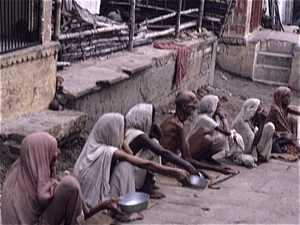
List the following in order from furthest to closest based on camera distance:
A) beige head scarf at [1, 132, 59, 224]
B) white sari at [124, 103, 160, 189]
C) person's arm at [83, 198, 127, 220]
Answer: white sari at [124, 103, 160, 189] < person's arm at [83, 198, 127, 220] < beige head scarf at [1, 132, 59, 224]

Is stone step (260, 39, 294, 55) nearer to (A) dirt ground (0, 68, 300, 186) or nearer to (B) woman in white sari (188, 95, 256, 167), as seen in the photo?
(A) dirt ground (0, 68, 300, 186)

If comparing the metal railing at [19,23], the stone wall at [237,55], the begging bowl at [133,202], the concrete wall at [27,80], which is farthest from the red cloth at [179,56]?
the begging bowl at [133,202]

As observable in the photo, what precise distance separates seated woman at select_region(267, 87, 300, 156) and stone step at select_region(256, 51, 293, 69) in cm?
632

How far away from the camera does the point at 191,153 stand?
6676 millimetres

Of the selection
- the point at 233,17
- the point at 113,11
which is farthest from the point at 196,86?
the point at 233,17

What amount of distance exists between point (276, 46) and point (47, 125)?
31.9ft

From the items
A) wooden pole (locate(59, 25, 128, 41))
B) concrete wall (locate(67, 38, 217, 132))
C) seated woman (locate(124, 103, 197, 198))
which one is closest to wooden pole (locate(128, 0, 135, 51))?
wooden pole (locate(59, 25, 128, 41))

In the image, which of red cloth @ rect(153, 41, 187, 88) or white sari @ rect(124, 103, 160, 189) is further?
red cloth @ rect(153, 41, 187, 88)

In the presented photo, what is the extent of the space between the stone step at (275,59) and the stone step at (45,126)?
871 centimetres

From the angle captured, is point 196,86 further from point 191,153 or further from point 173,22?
point 191,153

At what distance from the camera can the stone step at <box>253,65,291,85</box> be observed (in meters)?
14.4

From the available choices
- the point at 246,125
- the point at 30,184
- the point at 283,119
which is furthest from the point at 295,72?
the point at 30,184

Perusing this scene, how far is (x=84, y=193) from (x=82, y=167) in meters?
0.23

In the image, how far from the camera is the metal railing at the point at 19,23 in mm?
6031
